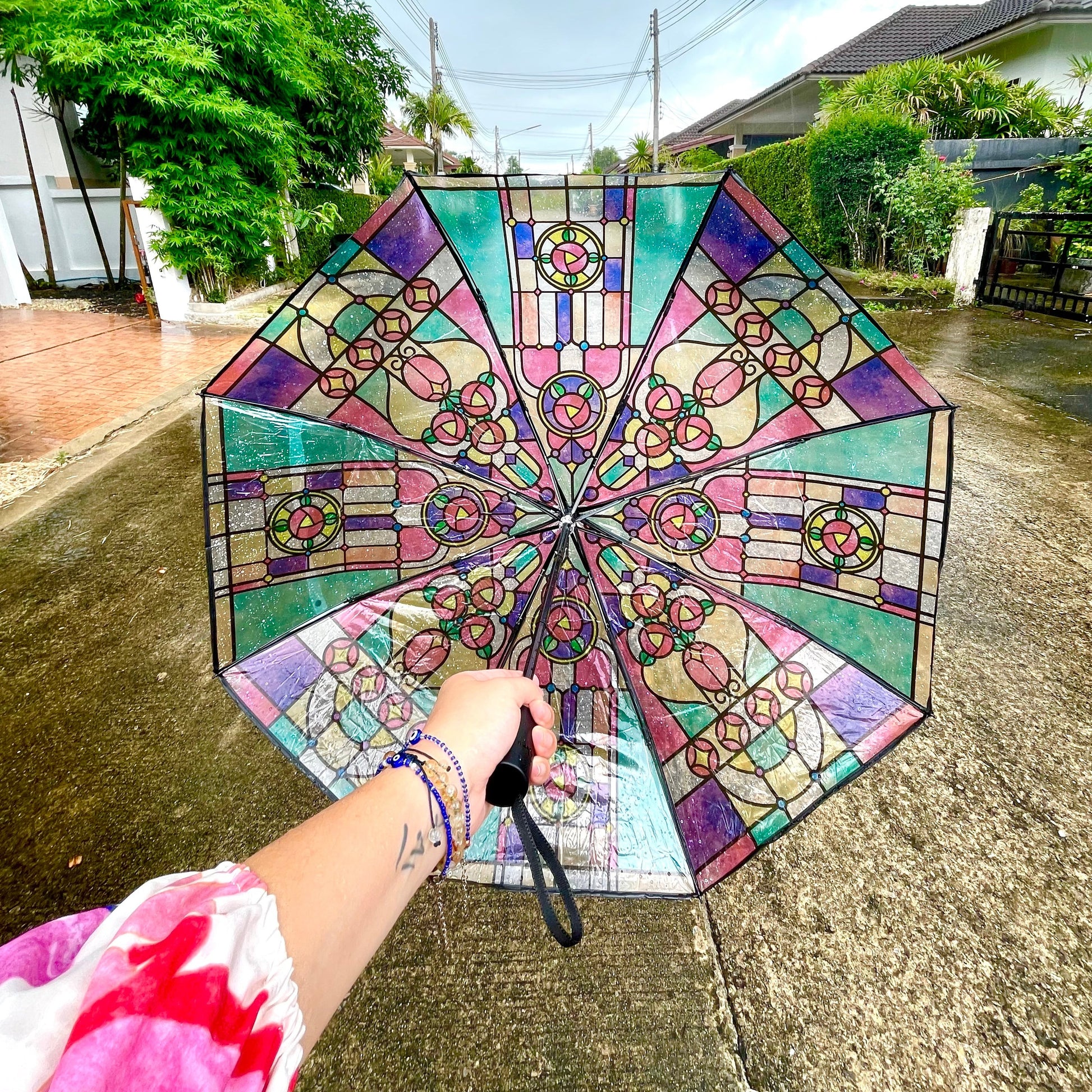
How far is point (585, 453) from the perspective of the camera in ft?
4.40

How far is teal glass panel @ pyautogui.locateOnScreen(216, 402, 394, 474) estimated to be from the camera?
1.33 meters

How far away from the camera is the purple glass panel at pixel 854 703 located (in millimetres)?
1198

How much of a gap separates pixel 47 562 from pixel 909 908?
3.64 meters

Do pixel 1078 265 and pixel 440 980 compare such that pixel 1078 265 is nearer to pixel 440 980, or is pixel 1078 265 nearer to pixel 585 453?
pixel 585 453

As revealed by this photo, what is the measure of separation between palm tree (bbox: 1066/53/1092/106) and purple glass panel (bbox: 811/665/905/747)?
52.9 ft

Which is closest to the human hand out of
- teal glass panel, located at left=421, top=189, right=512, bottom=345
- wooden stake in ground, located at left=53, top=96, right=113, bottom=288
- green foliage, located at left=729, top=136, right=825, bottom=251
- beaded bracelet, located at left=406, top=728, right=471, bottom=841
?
beaded bracelet, located at left=406, top=728, right=471, bottom=841

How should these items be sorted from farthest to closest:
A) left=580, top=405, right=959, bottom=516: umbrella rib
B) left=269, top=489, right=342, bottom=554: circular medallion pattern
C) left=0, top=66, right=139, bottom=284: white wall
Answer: left=0, top=66, right=139, bottom=284: white wall
left=269, top=489, right=342, bottom=554: circular medallion pattern
left=580, top=405, right=959, bottom=516: umbrella rib

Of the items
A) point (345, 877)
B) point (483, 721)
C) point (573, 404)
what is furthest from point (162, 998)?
point (573, 404)

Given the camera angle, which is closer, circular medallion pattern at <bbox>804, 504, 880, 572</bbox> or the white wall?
circular medallion pattern at <bbox>804, 504, 880, 572</bbox>

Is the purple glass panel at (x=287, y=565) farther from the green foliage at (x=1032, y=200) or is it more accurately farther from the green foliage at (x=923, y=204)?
the green foliage at (x=1032, y=200)

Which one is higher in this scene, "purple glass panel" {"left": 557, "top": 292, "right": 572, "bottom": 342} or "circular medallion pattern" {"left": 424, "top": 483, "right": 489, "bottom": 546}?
"purple glass panel" {"left": 557, "top": 292, "right": 572, "bottom": 342}

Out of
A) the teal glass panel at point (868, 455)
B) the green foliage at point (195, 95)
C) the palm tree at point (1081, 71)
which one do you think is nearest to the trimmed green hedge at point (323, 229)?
the green foliage at point (195, 95)

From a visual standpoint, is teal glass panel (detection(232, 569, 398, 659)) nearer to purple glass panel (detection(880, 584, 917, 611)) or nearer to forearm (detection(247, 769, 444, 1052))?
forearm (detection(247, 769, 444, 1052))

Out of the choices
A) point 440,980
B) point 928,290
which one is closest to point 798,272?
point 440,980
